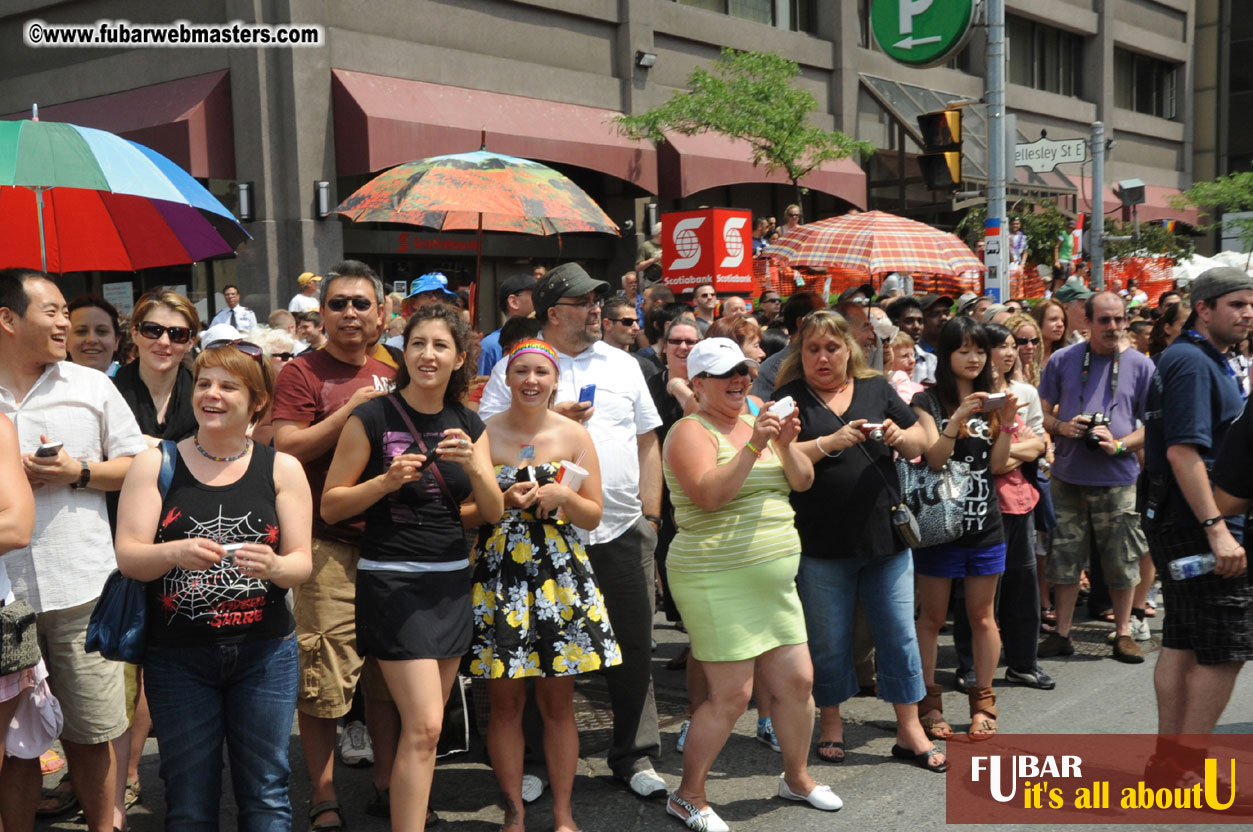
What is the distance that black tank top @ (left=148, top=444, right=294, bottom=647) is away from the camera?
3.64 meters

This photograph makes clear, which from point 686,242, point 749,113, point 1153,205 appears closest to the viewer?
point 686,242

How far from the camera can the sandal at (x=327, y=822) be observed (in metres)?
4.57

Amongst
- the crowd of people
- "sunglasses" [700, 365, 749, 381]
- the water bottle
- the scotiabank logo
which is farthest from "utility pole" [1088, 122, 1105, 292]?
"sunglasses" [700, 365, 749, 381]

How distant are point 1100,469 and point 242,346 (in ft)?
17.3

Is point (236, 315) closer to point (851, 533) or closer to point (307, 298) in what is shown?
point (307, 298)

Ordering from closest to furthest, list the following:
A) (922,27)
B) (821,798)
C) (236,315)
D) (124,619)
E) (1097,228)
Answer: (124,619) → (821,798) → (922,27) → (236,315) → (1097,228)

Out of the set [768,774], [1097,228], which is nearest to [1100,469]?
[768,774]

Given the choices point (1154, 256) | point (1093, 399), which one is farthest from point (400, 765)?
point (1154, 256)

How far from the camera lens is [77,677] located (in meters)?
4.04

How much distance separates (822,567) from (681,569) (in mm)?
851

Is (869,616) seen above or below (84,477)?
below

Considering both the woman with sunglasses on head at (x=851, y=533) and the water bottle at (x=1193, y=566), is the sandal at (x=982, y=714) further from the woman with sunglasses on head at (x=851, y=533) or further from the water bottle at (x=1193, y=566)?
the water bottle at (x=1193, y=566)

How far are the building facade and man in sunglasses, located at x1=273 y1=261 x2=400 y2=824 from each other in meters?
6.93

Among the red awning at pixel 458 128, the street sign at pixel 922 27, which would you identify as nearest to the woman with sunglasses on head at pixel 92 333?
Answer: the street sign at pixel 922 27
